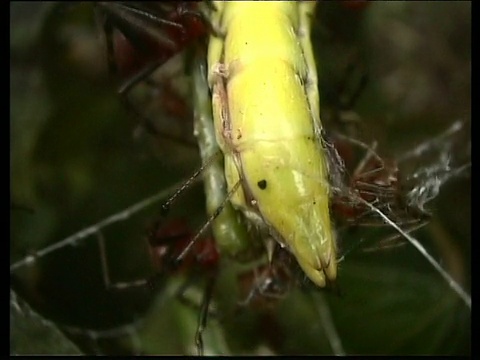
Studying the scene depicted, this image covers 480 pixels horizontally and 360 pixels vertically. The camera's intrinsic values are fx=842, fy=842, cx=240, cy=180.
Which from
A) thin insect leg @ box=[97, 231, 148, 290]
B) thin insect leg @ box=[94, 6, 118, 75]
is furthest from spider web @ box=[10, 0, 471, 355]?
thin insect leg @ box=[94, 6, 118, 75]

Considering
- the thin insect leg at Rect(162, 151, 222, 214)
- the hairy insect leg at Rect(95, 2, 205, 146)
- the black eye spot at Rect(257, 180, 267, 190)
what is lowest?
the thin insect leg at Rect(162, 151, 222, 214)

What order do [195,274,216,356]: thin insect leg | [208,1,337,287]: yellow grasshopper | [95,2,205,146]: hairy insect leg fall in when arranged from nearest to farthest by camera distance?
1. [208,1,337,287]: yellow grasshopper
2. [95,2,205,146]: hairy insect leg
3. [195,274,216,356]: thin insect leg

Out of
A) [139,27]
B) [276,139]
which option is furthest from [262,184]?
[139,27]

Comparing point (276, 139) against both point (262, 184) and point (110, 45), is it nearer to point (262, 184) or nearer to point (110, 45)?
point (262, 184)

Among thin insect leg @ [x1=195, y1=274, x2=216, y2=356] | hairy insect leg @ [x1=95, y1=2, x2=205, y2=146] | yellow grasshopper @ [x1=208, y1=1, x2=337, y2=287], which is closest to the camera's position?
yellow grasshopper @ [x1=208, y1=1, x2=337, y2=287]

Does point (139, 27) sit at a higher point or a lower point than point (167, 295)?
higher

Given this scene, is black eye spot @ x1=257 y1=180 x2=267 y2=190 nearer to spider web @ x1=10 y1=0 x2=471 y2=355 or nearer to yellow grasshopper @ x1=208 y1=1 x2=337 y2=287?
yellow grasshopper @ x1=208 y1=1 x2=337 y2=287
